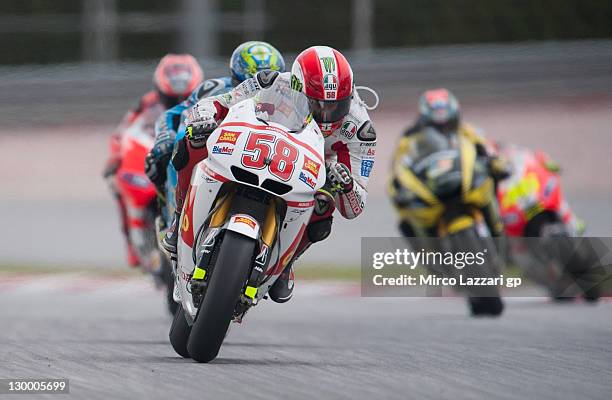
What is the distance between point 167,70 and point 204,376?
4.56m

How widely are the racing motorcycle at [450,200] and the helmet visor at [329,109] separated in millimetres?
3936

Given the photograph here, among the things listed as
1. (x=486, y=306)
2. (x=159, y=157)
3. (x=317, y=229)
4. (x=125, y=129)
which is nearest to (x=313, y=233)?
(x=317, y=229)

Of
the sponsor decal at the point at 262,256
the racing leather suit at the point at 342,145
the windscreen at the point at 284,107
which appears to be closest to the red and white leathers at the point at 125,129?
the racing leather suit at the point at 342,145

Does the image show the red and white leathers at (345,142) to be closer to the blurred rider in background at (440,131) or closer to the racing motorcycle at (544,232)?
the blurred rider in background at (440,131)

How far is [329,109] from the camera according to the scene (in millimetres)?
7254

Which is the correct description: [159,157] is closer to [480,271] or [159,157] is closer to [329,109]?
[329,109]

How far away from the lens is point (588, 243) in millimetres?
Result: 12570

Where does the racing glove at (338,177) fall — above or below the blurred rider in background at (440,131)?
above

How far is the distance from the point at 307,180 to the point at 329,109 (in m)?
0.41

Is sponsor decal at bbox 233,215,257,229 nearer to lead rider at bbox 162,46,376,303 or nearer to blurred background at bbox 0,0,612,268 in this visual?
lead rider at bbox 162,46,376,303

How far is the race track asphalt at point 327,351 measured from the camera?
641cm

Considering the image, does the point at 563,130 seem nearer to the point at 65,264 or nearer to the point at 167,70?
the point at 65,264

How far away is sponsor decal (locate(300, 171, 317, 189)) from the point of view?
6.99 meters

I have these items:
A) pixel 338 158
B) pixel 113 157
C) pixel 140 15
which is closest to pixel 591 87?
pixel 140 15
